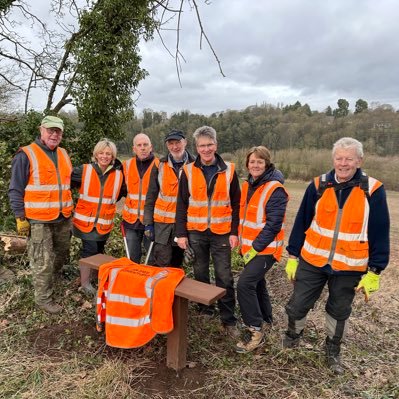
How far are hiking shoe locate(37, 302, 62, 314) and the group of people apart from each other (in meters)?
0.02

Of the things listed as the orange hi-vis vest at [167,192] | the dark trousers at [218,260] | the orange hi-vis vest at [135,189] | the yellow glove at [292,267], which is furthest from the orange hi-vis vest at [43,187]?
the yellow glove at [292,267]

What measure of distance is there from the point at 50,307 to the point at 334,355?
3219 millimetres

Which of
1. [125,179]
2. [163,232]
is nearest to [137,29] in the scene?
[125,179]

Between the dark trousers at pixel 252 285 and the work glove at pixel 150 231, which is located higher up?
the work glove at pixel 150 231

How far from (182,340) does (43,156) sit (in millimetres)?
2556

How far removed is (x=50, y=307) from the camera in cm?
440

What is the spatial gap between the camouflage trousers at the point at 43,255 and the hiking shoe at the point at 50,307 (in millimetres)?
38

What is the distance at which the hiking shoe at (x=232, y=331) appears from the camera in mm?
4035

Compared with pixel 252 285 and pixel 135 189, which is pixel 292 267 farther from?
pixel 135 189

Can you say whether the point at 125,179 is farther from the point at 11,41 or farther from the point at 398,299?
the point at 11,41

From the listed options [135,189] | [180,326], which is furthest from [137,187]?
[180,326]

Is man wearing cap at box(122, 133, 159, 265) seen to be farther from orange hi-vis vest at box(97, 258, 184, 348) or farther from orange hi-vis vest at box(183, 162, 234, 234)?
orange hi-vis vest at box(97, 258, 184, 348)

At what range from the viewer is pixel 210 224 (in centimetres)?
388

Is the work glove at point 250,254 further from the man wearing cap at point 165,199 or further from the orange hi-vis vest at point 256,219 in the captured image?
the man wearing cap at point 165,199
